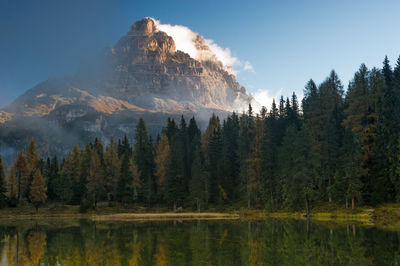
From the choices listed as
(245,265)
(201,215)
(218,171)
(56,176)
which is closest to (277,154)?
(218,171)

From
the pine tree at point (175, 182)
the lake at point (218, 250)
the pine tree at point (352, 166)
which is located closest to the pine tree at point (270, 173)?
the pine tree at point (352, 166)

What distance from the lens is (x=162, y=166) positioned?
100 metres

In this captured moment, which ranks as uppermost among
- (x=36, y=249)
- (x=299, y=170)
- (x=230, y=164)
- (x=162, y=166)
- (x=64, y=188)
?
(x=230, y=164)

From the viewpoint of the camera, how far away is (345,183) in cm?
6438

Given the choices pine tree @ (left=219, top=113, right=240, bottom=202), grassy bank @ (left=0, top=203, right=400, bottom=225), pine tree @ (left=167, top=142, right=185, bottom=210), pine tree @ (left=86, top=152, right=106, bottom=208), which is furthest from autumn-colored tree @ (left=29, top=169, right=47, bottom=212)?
pine tree @ (left=219, top=113, right=240, bottom=202)

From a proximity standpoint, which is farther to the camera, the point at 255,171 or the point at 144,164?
the point at 144,164

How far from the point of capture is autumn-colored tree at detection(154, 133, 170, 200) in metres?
98.2

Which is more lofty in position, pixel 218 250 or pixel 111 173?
pixel 111 173

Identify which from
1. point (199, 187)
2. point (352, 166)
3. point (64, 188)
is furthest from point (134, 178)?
point (352, 166)

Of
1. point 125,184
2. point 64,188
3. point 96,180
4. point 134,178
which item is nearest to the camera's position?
point 125,184

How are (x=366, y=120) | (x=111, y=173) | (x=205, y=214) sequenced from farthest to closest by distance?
(x=111, y=173) → (x=205, y=214) → (x=366, y=120)

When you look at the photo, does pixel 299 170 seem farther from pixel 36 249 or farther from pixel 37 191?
pixel 37 191

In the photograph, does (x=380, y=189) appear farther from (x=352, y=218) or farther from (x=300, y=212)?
(x=300, y=212)

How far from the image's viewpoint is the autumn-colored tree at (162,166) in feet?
322
